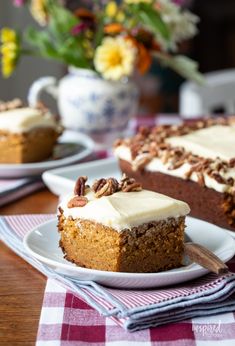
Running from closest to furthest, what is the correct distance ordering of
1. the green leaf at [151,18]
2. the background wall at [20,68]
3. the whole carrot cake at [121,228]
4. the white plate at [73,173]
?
the whole carrot cake at [121,228] < the white plate at [73,173] < the green leaf at [151,18] < the background wall at [20,68]

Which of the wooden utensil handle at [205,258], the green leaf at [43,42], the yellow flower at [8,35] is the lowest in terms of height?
the wooden utensil handle at [205,258]

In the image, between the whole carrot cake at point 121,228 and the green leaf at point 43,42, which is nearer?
the whole carrot cake at point 121,228

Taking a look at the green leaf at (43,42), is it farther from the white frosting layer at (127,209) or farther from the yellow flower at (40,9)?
the white frosting layer at (127,209)

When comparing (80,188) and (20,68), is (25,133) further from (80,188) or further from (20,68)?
(20,68)

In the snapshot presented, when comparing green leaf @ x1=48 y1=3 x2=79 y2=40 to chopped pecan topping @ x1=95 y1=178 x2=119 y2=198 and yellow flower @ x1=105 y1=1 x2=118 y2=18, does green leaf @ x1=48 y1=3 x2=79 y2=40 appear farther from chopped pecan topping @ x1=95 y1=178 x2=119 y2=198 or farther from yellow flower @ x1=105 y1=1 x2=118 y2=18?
chopped pecan topping @ x1=95 y1=178 x2=119 y2=198

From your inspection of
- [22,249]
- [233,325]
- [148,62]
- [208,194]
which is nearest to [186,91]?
[148,62]

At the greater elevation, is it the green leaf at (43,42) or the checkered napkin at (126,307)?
the green leaf at (43,42)

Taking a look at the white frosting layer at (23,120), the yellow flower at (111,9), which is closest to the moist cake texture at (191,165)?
the white frosting layer at (23,120)

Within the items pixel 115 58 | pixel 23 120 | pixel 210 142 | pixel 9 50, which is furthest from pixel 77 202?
pixel 9 50

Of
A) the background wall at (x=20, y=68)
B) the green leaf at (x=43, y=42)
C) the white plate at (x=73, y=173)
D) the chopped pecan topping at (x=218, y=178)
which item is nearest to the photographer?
the chopped pecan topping at (x=218, y=178)
